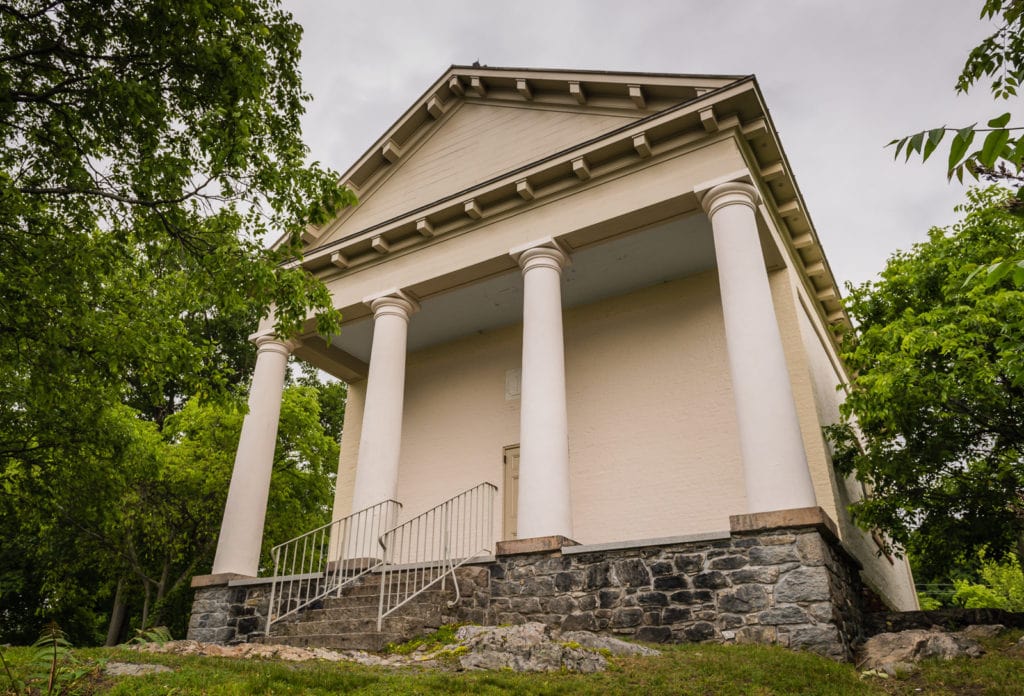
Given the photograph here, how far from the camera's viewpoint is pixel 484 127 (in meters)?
14.1

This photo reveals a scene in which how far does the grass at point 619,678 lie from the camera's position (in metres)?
5.26

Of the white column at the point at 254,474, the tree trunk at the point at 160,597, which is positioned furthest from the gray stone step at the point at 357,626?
the tree trunk at the point at 160,597

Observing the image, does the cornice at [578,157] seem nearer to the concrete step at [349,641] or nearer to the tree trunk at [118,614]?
the concrete step at [349,641]

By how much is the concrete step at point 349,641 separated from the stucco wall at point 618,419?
502 centimetres

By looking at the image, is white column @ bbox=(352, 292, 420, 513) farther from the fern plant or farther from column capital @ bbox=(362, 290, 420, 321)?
the fern plant

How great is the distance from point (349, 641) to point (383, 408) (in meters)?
4.45

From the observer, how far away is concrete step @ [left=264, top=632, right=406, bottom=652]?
7.98m

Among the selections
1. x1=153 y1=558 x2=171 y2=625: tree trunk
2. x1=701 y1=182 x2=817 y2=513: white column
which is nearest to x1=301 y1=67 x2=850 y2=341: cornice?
Result: x1=701 y1=182 x2=817 y2=513: white column

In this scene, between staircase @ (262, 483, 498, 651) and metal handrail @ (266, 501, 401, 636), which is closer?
staircase @ (262, 483, 498, 651)

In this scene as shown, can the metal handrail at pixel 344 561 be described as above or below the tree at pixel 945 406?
below

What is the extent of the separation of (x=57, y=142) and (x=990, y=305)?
10621 mm

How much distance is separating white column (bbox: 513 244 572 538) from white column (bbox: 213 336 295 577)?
4.85 metres

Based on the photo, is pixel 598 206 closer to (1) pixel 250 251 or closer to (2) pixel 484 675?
(1) pixel 250 251

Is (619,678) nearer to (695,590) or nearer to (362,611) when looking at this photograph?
(695,590)
